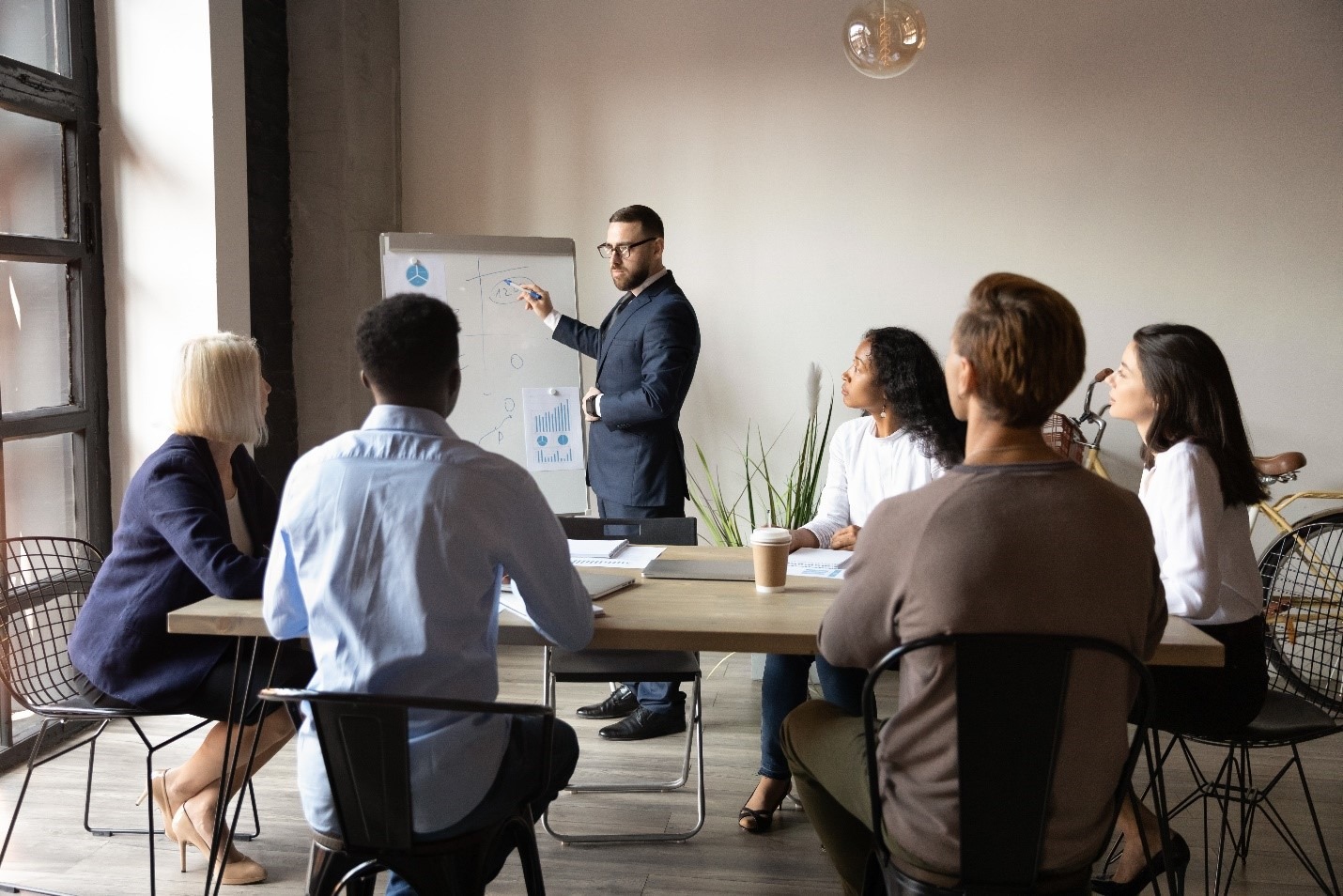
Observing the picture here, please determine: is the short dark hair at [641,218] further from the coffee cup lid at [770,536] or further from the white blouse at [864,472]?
the coffee cup lid at [770,536]

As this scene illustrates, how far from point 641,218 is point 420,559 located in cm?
230

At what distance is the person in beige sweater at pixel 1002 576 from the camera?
5.13 ft

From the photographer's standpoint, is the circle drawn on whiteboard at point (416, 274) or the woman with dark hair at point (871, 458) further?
the circle drawn on whiteboard at point (416, 274)

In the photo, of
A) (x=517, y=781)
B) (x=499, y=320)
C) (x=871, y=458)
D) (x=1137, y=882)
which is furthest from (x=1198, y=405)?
(x=499, y=320)

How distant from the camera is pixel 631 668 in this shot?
2.92m

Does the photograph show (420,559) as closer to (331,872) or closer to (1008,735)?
(331,872)

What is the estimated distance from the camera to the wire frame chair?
435cm

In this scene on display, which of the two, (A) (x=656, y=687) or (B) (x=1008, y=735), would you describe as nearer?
(B) (x=1008, y=735)

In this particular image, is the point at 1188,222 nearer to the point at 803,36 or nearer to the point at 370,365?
the point at 803,36

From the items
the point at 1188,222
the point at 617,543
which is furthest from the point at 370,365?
the point at 1188,222

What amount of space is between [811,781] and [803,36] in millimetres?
3507

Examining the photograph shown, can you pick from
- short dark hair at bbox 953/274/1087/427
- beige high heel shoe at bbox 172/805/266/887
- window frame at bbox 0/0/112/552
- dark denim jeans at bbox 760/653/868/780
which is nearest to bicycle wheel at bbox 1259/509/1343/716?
dark denim jeans at bbox 760/653/868/780

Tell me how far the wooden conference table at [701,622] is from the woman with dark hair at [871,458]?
2.01ft

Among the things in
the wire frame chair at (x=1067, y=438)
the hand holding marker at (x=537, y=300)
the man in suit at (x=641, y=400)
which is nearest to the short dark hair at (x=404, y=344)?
the man in suit at (x=641, y=400)
